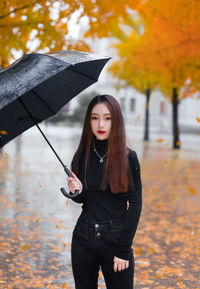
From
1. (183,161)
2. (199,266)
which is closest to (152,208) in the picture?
(199,266)

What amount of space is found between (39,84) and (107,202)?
1250 millimetres

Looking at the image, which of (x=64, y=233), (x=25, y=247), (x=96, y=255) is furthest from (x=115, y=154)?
(x=64, y=233)

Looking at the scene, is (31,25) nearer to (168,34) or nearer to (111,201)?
(111,201)

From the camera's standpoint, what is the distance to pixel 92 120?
8.62 ft

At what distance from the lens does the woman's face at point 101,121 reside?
2.56 m

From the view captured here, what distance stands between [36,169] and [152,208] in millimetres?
5513

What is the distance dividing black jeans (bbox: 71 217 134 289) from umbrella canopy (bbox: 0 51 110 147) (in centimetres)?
101

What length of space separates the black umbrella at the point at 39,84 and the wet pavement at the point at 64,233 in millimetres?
736

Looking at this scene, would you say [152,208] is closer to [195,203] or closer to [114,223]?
[195,203]

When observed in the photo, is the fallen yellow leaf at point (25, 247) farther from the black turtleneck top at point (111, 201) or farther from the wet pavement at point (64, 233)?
the black turtleneck top at point (111, 201)

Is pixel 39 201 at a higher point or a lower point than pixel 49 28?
lower

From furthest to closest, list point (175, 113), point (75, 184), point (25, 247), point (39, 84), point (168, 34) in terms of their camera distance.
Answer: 1. point (175, 113)
2. point (168, 34)
3. point (25, 247)
4. point (39, 84)
5. point (75, 184)

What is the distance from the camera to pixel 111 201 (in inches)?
99.9

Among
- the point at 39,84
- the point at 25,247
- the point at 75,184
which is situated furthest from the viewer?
the point at 25,247
